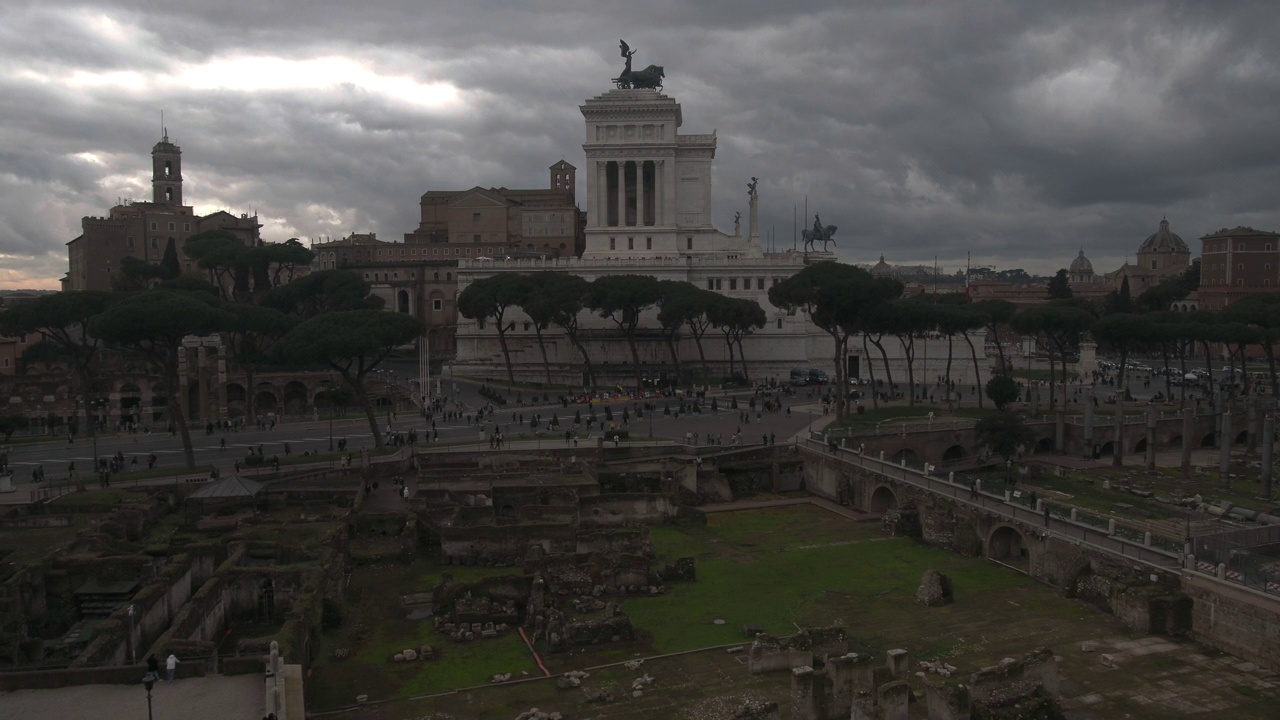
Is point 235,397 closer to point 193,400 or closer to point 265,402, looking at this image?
point 265,402

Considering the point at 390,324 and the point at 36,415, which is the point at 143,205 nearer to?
the point at 36,415

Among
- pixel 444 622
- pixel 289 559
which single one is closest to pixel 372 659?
pixel 444 622

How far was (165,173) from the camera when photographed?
342ft

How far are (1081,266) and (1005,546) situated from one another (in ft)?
554

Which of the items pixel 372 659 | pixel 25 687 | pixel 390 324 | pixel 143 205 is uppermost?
pixel 143 205

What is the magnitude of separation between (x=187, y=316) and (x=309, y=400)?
19.0 metres

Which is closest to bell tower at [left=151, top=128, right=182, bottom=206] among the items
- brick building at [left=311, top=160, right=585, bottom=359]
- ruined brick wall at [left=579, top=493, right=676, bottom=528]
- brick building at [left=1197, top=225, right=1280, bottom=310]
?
brick building at [left=311, top=160, right=585, bottom=359]

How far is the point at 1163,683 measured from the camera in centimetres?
2011

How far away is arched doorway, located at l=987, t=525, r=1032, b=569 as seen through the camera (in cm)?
2923

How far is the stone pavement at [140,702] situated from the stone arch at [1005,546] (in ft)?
71.3

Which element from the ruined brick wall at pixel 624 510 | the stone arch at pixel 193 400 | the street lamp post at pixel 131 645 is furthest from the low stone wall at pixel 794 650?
the stone arch at pixel 193 400

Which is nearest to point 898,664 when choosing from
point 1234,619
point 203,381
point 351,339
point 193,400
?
point 1234,619

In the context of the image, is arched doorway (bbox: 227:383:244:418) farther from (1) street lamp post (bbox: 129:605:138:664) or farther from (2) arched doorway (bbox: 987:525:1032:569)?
(2) arched doorway (bbox: 987:525:1032:569)

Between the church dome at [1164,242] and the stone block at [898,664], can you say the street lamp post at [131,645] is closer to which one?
the stone block at [898,664]
